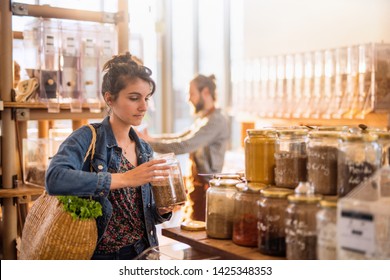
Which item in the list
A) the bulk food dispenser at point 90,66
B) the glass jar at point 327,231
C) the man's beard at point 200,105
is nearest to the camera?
the glass jar at point 327,231

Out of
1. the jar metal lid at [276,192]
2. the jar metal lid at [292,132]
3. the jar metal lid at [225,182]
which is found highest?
the jar metal lid at [292,132]

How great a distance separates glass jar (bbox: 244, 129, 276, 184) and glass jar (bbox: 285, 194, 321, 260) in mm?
291

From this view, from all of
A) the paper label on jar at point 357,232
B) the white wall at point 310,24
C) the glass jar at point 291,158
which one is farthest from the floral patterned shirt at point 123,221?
the white wall at point 310,24

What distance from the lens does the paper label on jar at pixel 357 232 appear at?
1.16 m

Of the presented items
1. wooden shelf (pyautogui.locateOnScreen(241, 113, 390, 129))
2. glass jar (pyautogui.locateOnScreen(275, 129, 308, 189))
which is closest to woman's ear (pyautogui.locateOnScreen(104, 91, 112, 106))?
glass jar (pyautogui.locateOnScreen(275, 129, 308, 189))

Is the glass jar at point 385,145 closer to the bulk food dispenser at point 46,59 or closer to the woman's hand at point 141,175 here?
the woman's hand at point 141,175

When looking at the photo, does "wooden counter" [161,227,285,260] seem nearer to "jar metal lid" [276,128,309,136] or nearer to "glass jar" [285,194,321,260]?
"glass jar" [285,194,321,260]

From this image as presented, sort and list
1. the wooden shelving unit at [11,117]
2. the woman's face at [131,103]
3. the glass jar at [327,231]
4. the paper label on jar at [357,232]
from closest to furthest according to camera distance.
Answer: the paper label on jar at [357,232], the glass jar at [327,231], the woman's face at [131,103], the wooden shelving unit at [11,117]

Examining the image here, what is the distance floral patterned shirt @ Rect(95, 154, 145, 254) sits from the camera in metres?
2.06

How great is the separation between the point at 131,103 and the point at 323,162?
2.98 ft

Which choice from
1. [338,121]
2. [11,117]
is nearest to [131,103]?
[11,117]

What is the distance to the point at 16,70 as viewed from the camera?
3.43m

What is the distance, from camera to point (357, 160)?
138cm

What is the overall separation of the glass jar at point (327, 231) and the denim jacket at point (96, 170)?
827 mm
